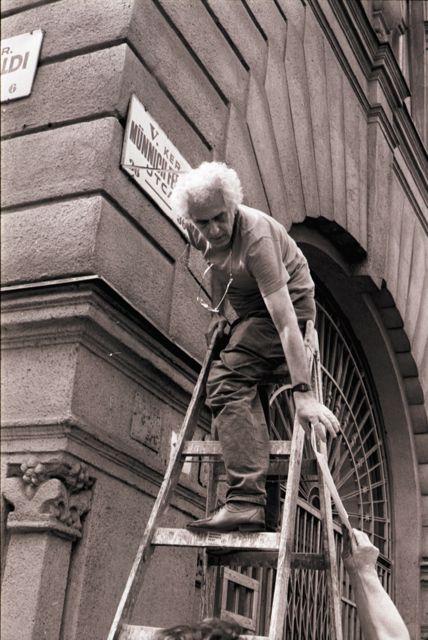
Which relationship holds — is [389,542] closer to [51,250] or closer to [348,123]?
[348,123]

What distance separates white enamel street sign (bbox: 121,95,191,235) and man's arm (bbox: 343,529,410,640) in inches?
105

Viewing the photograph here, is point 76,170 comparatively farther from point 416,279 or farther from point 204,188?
point 416,279

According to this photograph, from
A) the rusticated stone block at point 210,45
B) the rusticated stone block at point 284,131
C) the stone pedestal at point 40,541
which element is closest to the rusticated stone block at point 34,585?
the stone pedestal at point 40,541

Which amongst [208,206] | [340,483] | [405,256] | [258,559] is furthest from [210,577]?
[405,256]

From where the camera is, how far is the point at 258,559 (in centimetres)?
385

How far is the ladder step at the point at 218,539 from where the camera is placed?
142 inches

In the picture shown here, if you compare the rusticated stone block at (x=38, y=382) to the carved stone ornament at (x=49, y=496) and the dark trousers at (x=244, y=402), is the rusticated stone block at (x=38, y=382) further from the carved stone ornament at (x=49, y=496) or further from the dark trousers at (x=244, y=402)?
the dark trousers at (x=244, y=402)

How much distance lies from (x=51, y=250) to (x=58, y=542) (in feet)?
5.63

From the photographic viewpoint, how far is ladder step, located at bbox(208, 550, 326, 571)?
3843 millimetres

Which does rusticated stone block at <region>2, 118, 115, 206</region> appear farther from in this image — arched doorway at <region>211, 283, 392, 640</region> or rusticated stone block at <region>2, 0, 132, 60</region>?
arched doorway at <region>211, 283, 392, 640</region>

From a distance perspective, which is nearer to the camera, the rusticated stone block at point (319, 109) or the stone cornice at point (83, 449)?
the stone cornice at point (83, 449)

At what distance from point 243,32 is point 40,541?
447 centimetres

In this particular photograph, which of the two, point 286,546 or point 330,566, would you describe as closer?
point 286,546

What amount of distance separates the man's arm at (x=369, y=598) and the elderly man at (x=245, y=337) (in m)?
0.42
